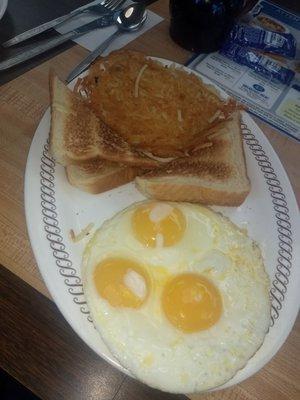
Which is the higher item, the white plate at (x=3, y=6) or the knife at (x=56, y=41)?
the white plate at (x=3, y=6)

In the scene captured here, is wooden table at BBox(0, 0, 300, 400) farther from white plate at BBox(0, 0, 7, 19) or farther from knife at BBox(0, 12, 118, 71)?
white plate at BBox(0, 0, 7, 19)

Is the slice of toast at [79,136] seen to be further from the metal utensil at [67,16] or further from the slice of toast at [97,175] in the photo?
the metal utensil at [67,16]

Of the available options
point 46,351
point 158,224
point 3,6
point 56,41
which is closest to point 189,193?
point 158,224

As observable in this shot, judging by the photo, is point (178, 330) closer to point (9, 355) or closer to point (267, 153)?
point (9, 355)

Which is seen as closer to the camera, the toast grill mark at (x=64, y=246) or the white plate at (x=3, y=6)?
the toast grill mark at (x=64, y=246)

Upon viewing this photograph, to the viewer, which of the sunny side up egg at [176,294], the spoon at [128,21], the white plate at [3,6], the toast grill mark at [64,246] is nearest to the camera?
the sunny side up egg at [176,294]

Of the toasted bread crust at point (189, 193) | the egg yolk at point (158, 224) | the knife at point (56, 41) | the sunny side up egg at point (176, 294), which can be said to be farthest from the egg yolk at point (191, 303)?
the knife at point (56, 41)

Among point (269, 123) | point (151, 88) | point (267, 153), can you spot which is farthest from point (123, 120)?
point (269, 123)

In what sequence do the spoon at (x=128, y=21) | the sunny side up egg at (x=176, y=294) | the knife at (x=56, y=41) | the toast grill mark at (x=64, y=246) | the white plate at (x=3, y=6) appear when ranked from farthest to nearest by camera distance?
1. the spoon at (x=128, y=21)
2. the white plate at (x=3, y=6)
3. the knife at (x=56, y=41)
4. the toast grill mark at (x=64, y=246)
5. the sunny side up egg at (x=176, y=294)
